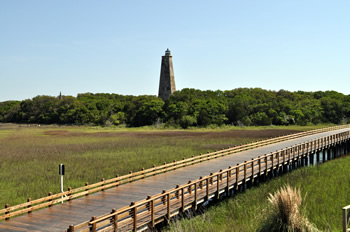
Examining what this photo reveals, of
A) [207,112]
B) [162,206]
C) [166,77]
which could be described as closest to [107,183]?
[162,206]

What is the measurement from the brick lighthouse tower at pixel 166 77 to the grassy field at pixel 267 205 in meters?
84.5

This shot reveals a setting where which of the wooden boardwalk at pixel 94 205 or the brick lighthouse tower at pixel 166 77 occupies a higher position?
→ the brick lighthouse tower at pixel 166 77

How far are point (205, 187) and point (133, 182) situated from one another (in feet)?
11.2

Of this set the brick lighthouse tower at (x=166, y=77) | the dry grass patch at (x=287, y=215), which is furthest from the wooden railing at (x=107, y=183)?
the brick lighthouse tower at (x=166, y=77)

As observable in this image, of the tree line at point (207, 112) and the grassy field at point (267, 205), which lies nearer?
the grassy field at point (267, 205)

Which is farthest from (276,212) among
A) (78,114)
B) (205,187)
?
(78,114)

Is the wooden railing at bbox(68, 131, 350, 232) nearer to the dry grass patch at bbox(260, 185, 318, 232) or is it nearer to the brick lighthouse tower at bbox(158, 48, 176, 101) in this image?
the dry grass patch at bbox(260, 185, 318, 232)

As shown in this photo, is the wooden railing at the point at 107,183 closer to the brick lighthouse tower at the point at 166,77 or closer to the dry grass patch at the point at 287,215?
the dry grass patch at the point at 287,215

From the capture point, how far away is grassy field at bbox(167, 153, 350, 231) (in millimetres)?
13984

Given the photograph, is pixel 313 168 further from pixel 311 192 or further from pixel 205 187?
pixel 205 187

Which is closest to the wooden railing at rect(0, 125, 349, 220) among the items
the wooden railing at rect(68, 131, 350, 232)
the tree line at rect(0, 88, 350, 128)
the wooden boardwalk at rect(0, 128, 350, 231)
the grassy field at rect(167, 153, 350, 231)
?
the wooden boardwalk at rect(0, 128, 350, 231)

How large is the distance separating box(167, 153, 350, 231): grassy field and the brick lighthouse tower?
84.5 meters

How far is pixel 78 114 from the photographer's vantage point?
10538cm

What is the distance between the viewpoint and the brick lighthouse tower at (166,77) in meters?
108
